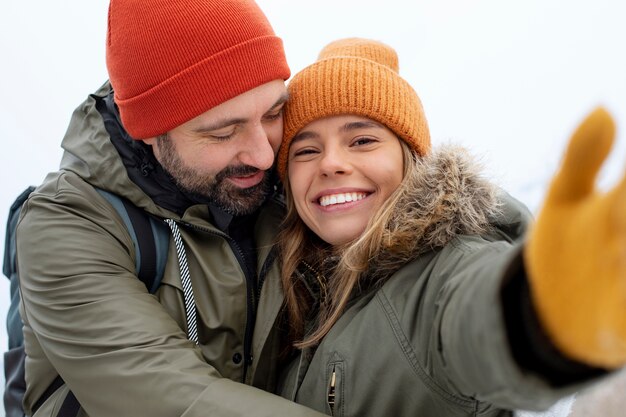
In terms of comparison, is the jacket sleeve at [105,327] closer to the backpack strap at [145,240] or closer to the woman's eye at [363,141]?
the backpack strap at [145,240]

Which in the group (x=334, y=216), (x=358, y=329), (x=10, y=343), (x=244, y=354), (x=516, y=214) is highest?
(x=516, y=214)

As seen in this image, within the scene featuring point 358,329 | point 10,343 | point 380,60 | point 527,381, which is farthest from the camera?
point 10,343

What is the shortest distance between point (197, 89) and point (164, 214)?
36cm

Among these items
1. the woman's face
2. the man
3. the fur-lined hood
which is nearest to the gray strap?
the man

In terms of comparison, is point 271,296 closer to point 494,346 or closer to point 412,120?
point 412,120

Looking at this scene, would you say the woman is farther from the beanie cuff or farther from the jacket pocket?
the beanie cuff

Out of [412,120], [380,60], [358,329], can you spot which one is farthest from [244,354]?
[380,60]

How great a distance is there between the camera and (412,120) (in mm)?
1403

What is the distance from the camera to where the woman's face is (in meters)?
1.35

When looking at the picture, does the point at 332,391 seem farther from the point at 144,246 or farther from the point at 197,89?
the point at 197,89

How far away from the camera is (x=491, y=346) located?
2.01 ft

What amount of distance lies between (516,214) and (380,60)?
2.14ft

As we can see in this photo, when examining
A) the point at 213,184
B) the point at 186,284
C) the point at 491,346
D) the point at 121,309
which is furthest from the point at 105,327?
the point at 491,346

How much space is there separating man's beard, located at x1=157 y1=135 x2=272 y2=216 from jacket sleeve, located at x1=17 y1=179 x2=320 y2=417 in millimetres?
228
